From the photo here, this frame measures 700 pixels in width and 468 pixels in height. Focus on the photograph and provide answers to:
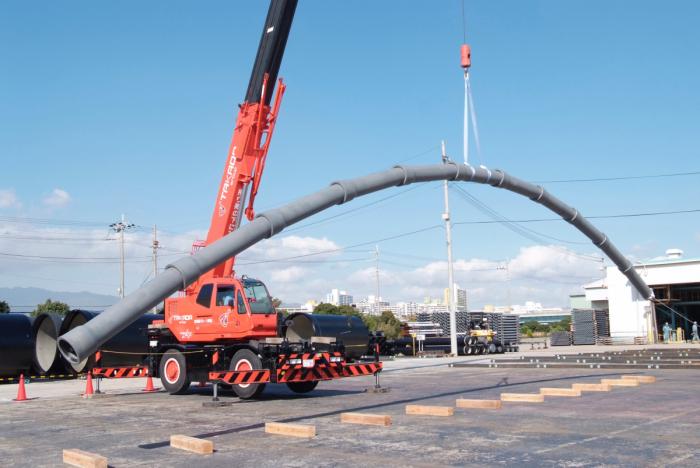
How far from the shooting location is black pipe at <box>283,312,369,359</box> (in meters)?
30.8

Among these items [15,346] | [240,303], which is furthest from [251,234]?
[15,346]

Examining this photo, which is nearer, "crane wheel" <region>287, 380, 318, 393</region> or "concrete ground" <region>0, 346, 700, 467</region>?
"concrete ground" <region>0, 346, 700, 467</region>

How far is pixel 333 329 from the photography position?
31781 millimetres

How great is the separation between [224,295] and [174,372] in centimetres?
288

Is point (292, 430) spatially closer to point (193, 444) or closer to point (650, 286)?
point (193, 444)

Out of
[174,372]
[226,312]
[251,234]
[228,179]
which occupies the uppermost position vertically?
[228,179]

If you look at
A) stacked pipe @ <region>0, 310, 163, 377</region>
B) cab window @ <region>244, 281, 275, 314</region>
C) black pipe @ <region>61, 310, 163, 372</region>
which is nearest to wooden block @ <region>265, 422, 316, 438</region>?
cab window @ <region>244, 281, 275, 314</region>

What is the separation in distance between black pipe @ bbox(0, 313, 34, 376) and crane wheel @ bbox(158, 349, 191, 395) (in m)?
9.47

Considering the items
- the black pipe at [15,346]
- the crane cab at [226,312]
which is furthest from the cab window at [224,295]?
the black pipe at [15,346]

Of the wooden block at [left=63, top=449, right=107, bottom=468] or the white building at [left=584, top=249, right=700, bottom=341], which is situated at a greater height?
the white building at [left=584, top=249, right=700, bottom=341]

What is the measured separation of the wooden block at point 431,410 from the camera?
13.3 meters

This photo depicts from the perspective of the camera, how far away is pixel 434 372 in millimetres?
27656

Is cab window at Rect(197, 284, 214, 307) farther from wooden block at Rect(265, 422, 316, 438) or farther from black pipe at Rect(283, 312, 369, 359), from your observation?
black pipe at Rect(283, 312, 369, 359)

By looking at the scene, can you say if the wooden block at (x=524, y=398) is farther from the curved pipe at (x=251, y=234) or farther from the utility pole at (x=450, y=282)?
the utility pole at (x=450, y=282)
